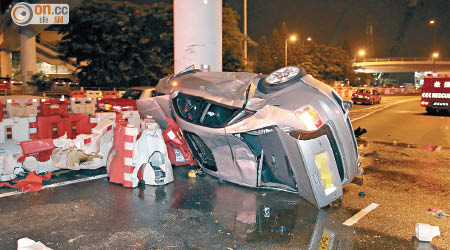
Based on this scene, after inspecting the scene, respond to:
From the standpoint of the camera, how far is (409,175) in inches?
270

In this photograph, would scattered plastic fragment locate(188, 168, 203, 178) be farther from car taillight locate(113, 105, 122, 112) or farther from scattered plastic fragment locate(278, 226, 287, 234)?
car taillight locate(113, 105, 122, 112)

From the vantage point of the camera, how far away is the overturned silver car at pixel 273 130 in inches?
186

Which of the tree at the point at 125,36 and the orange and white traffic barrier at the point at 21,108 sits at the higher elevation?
the tree at the point at 125,36

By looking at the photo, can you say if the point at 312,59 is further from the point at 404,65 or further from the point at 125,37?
the point at 404,65

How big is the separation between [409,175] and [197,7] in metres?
6.54

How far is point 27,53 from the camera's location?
125 ft

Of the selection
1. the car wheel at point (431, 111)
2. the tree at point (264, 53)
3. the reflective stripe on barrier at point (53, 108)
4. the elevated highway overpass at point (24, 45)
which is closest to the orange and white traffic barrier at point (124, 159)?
the reflective stripe on barrier at point (53, 108)

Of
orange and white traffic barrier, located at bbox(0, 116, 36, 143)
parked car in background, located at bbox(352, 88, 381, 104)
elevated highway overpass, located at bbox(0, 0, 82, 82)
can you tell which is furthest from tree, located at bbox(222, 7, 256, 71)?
orange and white traffic barrier, located at bbox(0, 116, 36, 143)

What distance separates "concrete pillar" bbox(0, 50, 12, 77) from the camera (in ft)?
176

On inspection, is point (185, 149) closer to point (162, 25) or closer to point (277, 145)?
point (277, 145)

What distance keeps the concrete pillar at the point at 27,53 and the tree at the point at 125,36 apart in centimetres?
942

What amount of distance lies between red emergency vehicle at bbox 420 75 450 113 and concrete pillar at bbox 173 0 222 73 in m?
14.6

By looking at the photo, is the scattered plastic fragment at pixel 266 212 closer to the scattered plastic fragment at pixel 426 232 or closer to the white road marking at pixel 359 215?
the white road marking at pixel 359 215

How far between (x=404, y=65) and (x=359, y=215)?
84558 mm
